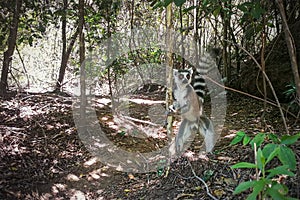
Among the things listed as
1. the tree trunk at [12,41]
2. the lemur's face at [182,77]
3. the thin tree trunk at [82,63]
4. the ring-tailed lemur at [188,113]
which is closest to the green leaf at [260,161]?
the ring-tailed lemur at [188,113]

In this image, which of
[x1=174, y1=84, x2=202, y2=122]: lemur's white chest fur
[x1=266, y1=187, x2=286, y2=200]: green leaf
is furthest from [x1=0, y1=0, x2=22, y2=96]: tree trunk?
[x1=266, y1=187, x2=286, y2=200]: green leaf

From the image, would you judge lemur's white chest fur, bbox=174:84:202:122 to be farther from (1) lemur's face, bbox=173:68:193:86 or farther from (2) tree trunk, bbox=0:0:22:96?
(2) tree trunk, bbox=0:0:22:96

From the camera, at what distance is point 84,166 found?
416cm

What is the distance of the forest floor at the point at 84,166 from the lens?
10.0 feet

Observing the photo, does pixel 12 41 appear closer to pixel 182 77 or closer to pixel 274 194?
pixel 182 77

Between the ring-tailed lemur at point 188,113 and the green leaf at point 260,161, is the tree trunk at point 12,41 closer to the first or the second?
the ring-tailed lemur at point 188,113

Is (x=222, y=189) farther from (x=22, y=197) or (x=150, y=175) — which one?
(x=22, y=197)

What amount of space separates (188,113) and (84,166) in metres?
1.45

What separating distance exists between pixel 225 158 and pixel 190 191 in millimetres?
667

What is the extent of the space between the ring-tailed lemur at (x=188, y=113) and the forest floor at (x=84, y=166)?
0.20 m

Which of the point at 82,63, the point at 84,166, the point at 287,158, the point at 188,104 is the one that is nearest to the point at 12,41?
the point at 82,63

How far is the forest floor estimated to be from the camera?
3062 millimetres

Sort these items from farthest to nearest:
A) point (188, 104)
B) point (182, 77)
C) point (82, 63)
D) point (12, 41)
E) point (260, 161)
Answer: point (12, 41), point (82, 63), point (182, 77), point (188, 104), point (260, 161)

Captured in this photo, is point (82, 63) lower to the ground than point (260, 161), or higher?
higher
